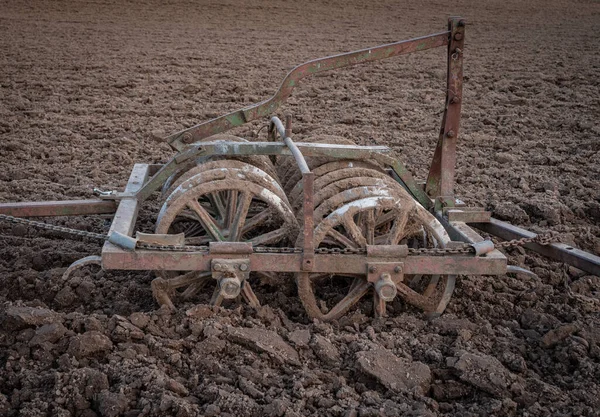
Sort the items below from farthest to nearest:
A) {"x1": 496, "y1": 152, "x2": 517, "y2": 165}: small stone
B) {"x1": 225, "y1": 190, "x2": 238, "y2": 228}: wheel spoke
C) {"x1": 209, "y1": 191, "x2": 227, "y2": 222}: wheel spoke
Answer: {"x1": 496, "y1": 152, "x2": 517, "y2": 165}: small stone, {"x1": 209, "y1": 191, "x2": 227, "y2": 222}: wheel spoke, {"x1": 225, "y1": 190, "x2": 238, "y2": 228}: wheel spoke

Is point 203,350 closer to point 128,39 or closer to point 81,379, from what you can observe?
point 81,379

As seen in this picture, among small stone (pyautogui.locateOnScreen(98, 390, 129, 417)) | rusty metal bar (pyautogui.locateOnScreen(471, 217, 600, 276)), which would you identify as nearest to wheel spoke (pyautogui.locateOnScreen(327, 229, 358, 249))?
rusty metal bar (pyautogui.locateOnScreen(471, 217, 600, 276))

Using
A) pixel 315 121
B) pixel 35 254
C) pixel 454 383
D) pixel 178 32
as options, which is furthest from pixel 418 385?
pixel 178 32

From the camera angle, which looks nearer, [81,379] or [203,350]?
[81,379]

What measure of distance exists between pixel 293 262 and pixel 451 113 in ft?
5.30

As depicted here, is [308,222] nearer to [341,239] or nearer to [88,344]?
[341,239]

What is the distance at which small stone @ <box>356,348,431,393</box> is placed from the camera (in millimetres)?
3316

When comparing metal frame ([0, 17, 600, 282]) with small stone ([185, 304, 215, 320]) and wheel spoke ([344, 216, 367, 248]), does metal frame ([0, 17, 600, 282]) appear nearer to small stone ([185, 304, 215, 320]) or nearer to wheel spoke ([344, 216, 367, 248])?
wheel spoke ([344, 216, 367, 248])

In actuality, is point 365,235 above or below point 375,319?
above

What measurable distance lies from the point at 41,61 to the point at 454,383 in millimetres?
9240

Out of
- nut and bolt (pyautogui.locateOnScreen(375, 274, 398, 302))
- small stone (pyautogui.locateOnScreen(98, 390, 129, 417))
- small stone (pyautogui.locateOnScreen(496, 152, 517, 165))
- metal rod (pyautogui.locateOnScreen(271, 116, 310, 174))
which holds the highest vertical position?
metal rod (pyautogui.locateOnScreen(271, 116, 310, 174))

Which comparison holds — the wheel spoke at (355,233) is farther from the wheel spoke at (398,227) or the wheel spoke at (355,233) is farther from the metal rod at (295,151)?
the metal rod at (295,151)

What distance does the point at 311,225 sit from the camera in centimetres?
363

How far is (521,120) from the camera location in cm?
839
